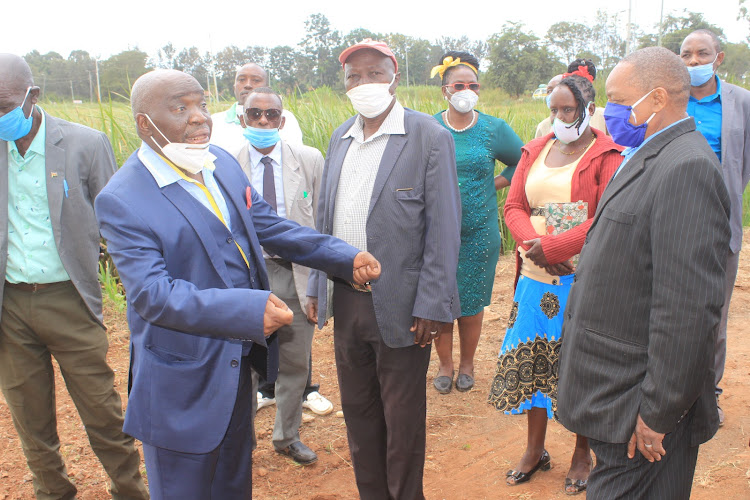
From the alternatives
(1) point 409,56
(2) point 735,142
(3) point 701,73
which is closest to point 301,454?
(2) point 735,142

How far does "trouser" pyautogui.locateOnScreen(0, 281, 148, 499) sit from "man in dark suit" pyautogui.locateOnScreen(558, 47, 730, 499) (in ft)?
7.53

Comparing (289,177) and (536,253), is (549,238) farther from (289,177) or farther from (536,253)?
(289,177)

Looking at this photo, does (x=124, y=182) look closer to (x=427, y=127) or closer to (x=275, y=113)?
(x=427, y=127)

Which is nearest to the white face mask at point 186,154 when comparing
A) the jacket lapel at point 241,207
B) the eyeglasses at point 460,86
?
the jacket lapel at point 241,207

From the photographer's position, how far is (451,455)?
3670mm

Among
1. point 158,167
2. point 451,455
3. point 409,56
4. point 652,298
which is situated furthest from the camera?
point 409,56

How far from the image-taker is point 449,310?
8.71 feet

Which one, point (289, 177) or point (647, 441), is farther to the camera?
point (289, 177)

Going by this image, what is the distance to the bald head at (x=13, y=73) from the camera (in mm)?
2822

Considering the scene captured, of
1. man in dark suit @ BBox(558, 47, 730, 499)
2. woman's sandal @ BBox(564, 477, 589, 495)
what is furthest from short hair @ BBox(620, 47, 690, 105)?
woman's sandal @ BBox(564, 477, 589, 495)

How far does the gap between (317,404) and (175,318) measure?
100 inches

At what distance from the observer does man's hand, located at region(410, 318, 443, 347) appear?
266 cm

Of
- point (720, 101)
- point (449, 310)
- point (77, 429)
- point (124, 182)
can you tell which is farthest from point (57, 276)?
point (720, 101)

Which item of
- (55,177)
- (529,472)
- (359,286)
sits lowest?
(529,472)
